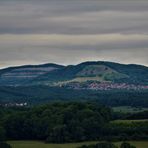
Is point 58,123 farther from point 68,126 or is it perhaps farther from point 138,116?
point 138,116

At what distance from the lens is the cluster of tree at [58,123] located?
311ft

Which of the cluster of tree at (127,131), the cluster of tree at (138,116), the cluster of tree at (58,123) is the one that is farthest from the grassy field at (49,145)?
the cluster of tree at (138,116)

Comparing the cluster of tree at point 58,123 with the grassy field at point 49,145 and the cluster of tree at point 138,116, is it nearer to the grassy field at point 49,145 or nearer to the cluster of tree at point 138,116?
the cluster of tree at point 138,116

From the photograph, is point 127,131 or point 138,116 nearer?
point 127,131

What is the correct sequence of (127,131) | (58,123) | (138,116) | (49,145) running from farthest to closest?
(138,116)
(58,123)
(127,131)
(49,145)

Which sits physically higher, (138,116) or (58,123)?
(138,116)

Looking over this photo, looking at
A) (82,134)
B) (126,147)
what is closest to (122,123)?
(82,134)

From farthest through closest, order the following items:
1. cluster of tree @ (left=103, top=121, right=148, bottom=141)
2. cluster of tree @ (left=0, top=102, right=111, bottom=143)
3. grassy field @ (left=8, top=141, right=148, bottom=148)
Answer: cluster of tree @ (left=0, top=102, right=111, bottom=143) < cluster of tree @ (left=103, top=121, right=148, bottom=141) < grassy field @ (left=8, top=141, right=148, bottom=148)

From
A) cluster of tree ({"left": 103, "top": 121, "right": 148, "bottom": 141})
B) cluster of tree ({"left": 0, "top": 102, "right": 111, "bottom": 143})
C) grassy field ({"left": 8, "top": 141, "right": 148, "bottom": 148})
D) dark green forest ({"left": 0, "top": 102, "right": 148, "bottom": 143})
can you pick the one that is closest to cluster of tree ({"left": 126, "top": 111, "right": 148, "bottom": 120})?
dark green forest ({"left": 0, "top": 102, "right": 148, "bottom": 143})

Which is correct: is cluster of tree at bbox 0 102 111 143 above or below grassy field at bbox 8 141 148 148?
above

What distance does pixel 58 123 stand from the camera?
10212cm

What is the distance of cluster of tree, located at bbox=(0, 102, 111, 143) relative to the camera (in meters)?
94.8

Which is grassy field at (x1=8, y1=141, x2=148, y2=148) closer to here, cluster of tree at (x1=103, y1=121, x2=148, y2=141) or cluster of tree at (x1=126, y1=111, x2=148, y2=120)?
cluster of tree at (x1=103, y1=121, x2=148, y2=141)

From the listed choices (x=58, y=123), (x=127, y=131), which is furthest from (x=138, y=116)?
(x=127, y=131)
